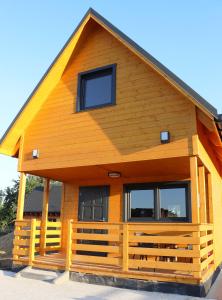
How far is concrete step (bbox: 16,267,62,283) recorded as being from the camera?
7140mm

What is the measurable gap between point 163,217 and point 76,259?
2.91 m

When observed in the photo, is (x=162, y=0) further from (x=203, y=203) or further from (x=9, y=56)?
(x=203, y=203)

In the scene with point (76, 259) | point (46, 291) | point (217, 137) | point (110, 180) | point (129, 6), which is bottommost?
point (46, 291)

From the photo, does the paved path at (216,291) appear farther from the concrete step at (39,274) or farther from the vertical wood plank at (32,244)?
the vertical wood plank at (32,244)

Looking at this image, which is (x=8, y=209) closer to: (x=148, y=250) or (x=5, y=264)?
(x=5, y=264)

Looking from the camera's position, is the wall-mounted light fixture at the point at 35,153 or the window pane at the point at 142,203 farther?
the window pane at the point at 142,203

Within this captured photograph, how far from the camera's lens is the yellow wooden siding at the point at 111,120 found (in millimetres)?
7172

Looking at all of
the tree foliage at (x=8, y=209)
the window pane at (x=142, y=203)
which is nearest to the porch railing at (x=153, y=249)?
the window pane at (x=142, y=203)

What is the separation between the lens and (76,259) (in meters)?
7.29

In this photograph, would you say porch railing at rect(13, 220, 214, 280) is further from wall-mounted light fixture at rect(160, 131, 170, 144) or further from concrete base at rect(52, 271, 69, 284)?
wall-mounted light fixture at rect(160, 131, 170, 144)

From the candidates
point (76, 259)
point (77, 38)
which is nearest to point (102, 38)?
point (77, 38)

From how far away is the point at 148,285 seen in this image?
6.23 metres

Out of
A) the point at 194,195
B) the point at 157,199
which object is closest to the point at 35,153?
the point at 157,199

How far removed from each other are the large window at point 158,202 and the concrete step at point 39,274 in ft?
9.62
